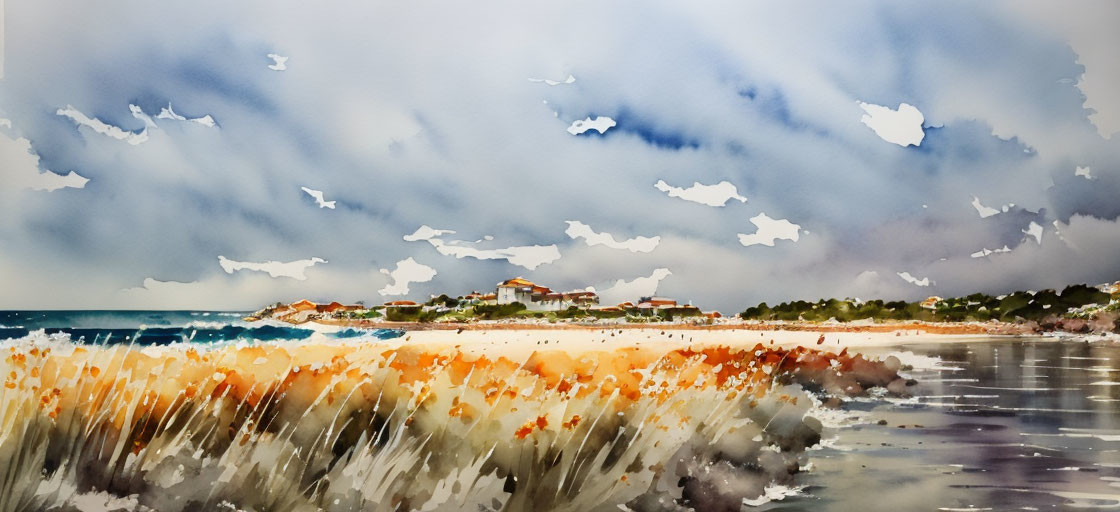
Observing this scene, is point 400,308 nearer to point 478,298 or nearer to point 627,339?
point 478,298

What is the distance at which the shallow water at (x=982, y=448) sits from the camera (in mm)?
3055

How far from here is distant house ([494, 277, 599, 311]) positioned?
502cm

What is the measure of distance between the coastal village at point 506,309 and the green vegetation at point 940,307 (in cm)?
54

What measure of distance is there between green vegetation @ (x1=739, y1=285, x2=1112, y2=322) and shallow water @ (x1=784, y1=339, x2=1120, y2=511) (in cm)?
63

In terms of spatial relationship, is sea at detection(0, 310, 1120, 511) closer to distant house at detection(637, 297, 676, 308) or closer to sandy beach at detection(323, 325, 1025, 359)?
sandy beach at detection(323, 325, 1025, 359)

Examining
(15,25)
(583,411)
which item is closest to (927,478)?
(583,411)

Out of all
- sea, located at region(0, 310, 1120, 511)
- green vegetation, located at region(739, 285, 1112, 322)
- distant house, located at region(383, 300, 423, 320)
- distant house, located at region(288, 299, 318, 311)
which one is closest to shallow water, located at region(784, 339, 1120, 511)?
sea, located at region(0, 310, 1120, 511)

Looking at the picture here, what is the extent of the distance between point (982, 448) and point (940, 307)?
5.61ft

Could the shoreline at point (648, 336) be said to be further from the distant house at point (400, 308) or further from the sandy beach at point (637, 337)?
the distant house at point (400, 308)

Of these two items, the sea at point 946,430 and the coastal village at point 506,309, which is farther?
the coastal village at point 506,309

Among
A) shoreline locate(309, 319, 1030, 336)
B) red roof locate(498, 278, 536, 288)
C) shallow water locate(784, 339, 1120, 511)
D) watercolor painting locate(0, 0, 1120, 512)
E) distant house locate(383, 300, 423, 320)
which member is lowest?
shallow water locate(784, 339, 1120, 511)

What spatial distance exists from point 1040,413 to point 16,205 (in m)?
6.56

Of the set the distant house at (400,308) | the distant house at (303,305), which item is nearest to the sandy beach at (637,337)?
the distant house at (400,308)

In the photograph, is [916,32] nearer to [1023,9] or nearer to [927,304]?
[1023,9]
